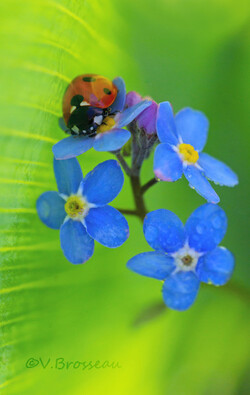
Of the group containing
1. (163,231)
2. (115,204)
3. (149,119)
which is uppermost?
(149,119)

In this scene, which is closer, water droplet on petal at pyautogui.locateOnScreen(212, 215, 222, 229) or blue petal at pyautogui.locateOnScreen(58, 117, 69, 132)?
water droplet on petal at pyautogui.locateOnScreen(212, 215, 222, 229)

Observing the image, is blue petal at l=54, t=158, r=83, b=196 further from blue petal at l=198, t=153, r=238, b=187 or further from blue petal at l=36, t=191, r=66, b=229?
blue petal at l=198, t=153, r=238, b=187

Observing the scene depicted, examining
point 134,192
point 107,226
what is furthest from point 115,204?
point 107,226

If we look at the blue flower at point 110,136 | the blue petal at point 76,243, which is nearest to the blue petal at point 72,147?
the blue flower at point 110,136

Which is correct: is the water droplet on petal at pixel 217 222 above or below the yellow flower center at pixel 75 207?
above

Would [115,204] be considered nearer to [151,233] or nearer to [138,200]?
[138,200]

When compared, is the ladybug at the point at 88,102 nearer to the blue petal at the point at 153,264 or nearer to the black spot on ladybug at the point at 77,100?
the black spot on ladybug at the point at 77,100

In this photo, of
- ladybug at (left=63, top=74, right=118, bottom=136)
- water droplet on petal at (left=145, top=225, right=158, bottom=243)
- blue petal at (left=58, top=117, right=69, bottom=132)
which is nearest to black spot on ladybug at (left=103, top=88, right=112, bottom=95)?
ladybug at (left=63, top=74, right=118, bottom=136)
